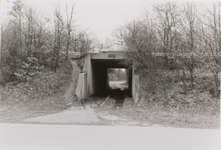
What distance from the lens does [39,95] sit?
55.4 feet

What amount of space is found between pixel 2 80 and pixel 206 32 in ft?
58.3

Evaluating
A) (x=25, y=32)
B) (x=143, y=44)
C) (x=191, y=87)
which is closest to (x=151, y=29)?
(x=143, y=44)

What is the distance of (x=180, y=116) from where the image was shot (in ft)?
40.4

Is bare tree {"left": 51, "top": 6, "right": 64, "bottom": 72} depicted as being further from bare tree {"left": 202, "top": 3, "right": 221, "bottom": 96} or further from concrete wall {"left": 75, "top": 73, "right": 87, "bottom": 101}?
bare tree {"left": 202, "top": 3, "right": 221, "bottom": 96}

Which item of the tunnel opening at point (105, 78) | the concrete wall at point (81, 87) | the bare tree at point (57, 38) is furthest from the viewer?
the tunnel opening at point (105, 78)

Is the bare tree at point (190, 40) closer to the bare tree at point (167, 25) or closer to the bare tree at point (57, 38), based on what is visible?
the bare tree at point (167, 25)

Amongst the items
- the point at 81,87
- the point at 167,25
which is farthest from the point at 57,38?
the point at 167,25

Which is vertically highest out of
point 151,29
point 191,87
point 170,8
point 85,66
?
point 170,8

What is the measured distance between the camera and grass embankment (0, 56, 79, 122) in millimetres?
13838

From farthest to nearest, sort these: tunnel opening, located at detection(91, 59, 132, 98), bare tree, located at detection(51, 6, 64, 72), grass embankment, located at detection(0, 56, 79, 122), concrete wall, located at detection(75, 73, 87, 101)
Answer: tunnel opening, located at detection(91, 59, 132, 98) → bare tree, located at detection(51, 6, 64, 72) → concrete wall, located at detection(75, 73, 87, 101) → grass embankment, located at detection(0, 56, 79, 122)

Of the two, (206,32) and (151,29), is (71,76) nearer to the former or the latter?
(151,29)

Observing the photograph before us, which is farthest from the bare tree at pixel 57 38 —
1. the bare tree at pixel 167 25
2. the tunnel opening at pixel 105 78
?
the bare tree at pixel 167 25

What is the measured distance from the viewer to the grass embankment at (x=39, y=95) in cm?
1384

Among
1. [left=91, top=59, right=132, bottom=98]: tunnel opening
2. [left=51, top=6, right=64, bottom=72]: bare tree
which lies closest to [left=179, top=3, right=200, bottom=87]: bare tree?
[left=91, top=59, right=132, bottom=98]: tunnel opening
